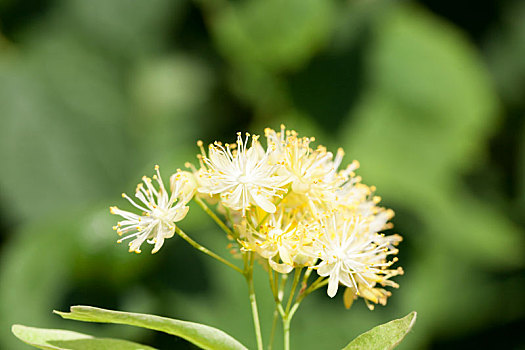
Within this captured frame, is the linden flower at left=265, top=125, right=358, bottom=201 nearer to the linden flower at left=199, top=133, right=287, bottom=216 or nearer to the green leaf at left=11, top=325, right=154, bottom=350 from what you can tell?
the linden flower at left=199, top=133, right=287, bottom=216

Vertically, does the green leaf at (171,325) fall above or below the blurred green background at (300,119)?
below

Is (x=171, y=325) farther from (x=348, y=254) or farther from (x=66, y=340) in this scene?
(x=348, y=254)

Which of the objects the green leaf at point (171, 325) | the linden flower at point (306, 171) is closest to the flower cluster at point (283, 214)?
the linden flower at point (306, 171)

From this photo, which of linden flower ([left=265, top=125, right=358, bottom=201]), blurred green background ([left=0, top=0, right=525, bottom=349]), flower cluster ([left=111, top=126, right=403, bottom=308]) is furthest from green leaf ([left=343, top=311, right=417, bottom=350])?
blurred green background ([left=0, top=0, right=525, bottom=349])

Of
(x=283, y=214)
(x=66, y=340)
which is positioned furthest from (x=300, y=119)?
(x=66, y=340)

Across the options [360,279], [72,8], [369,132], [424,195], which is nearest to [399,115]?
[369,132]

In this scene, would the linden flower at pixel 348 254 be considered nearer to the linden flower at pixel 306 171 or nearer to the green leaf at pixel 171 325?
the linden flower at pixel 306 171

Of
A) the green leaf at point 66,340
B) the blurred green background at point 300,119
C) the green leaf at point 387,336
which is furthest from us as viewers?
the blurred green background at point 300,119
